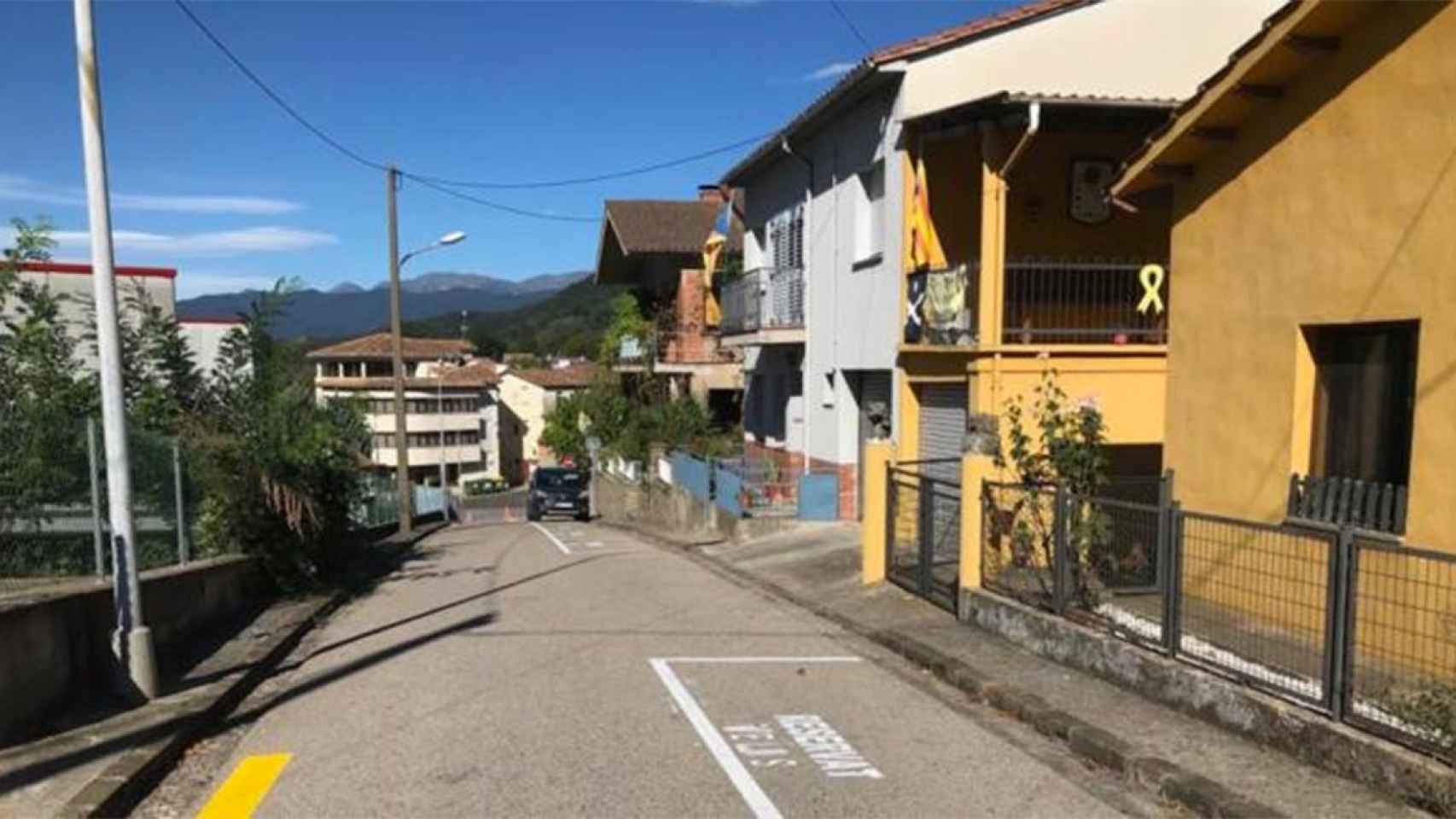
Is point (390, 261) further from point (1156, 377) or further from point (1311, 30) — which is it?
point (1311, 30)

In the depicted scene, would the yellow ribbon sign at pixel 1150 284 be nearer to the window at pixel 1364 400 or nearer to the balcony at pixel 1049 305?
the balcony at pixel 1049 305

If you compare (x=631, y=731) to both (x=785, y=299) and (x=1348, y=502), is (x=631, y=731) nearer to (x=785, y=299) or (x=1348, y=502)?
(x=1348, y=502)

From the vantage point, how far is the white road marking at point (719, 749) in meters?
5.85

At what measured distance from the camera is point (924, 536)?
12.1 metres

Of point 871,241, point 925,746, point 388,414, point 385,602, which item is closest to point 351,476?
point 385,602

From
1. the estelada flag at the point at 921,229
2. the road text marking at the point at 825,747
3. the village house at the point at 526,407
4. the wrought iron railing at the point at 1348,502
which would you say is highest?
the estelada flag at the point at 921,229

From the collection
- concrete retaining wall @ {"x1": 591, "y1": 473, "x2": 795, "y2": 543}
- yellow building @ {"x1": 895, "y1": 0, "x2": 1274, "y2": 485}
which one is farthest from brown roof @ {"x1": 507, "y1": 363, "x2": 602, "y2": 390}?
yellow building @ {"x1": 895, "y1": 0, "x2": 1274, "y2": 485}

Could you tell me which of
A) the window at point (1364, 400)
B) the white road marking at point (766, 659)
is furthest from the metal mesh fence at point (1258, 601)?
the white road marking at point (766, 659)

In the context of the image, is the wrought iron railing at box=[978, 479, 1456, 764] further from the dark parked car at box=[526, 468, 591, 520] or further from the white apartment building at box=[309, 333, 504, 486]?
the white apartment building at box=[309, 333, 504, 486]

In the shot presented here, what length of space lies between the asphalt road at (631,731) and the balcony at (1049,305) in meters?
4.76

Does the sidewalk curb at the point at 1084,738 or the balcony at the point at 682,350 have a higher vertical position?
the balcony at the point at 682,350

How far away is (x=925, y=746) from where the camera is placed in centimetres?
700

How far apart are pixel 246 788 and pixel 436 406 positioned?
9425 centimetres

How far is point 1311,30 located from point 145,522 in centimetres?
1128
